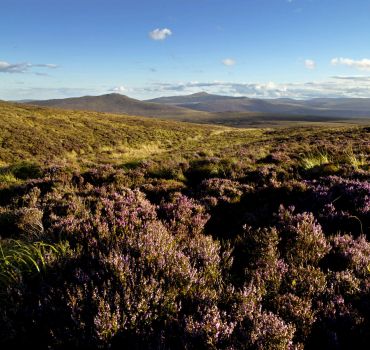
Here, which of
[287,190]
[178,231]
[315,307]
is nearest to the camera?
[315,307]

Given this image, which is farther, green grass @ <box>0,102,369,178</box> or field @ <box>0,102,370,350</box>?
green grass @ <box>0,102,369,178</box>

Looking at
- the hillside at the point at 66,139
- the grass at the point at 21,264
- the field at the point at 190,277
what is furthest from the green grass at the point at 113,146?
the grass at the point at 21,264

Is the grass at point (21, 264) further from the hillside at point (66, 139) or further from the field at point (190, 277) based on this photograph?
the hillside at point (66, 139)

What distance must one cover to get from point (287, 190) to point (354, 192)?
148 cm

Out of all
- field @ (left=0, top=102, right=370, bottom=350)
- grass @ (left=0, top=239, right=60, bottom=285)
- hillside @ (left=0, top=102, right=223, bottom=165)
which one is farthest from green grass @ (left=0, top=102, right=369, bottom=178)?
grass @ (left=0, top=239, right=60, bottom=285)

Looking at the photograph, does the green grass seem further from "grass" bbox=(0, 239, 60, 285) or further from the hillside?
"grass" bbox=(0, 239, 60, 285)

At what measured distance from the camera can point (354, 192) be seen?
707 cm

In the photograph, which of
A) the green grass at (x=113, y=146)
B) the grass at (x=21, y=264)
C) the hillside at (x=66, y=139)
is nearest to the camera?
A: the grass at (x=21, y=264)

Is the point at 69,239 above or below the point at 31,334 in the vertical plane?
above

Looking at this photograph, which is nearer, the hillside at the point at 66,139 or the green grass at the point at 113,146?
the green grass at the point at 113,146

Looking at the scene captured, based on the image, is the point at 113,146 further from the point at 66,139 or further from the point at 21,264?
the point at 21,264

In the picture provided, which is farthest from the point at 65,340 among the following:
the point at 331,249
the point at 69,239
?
the point at 331,249

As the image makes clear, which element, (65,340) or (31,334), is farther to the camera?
(31,334)

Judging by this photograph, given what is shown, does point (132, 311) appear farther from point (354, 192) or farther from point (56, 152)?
point (56, 152)
